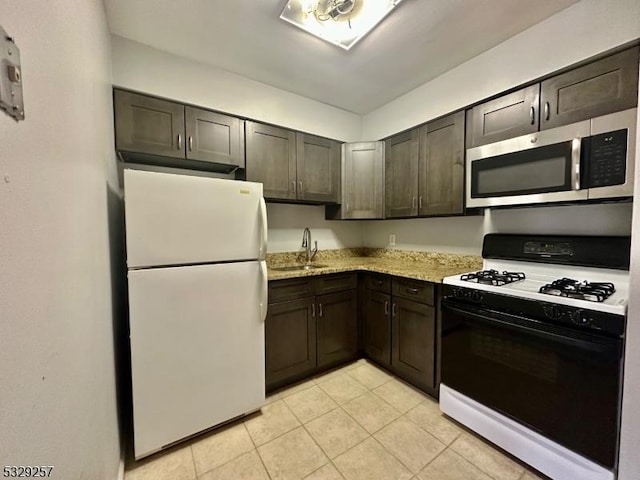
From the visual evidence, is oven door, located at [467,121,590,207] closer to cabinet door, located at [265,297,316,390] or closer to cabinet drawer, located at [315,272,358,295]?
cabinet drawer, located at [315,272,358,295]

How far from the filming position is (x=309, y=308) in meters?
2.14

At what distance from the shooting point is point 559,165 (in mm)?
1441

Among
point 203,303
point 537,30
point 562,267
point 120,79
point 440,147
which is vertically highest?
point 537,30

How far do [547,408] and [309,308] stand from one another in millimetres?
1516

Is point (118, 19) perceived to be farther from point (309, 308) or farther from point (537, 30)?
point (537, 30)

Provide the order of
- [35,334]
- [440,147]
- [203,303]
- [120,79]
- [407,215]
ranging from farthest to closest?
[407,215]
[440,147]
[120,79]
[203,303]
[35,334]

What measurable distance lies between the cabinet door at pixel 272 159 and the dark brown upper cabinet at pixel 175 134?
0.10 m

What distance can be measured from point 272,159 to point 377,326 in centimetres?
175

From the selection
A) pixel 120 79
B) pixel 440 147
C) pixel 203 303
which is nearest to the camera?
pixel 203 303

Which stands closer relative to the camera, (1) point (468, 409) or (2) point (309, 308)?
(1) point (468, 409)

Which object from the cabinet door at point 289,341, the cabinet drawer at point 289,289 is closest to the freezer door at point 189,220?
the cabinet drawer at point 289,289

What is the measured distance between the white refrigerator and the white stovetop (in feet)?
4.53

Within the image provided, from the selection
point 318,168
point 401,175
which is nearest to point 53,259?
point 318,168

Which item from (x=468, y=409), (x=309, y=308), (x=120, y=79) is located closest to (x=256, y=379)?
(x=309, y=308)
